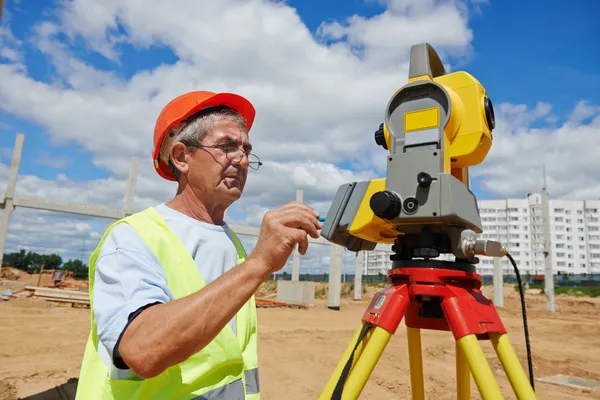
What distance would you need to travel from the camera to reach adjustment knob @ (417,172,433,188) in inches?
60.2

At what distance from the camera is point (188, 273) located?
1.35 meters

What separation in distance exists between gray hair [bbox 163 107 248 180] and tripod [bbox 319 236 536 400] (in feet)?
3.16

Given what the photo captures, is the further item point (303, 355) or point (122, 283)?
point (303, 355)

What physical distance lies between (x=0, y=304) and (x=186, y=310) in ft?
38.7

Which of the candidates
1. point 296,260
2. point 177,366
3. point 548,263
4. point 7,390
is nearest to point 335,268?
point 296,260

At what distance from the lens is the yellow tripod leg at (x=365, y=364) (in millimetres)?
1363

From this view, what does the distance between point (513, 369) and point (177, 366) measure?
3.72 ft

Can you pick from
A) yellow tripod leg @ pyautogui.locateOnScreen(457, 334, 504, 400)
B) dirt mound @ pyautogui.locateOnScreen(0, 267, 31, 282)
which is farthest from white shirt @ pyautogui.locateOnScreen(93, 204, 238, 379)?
dirt mound @ pyautogui.locateOnScreen(0, 267, 31, 282)

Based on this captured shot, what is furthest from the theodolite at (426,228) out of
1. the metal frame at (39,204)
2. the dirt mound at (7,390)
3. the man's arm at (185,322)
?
the metal frame at (39,204)

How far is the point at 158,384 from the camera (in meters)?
1.19

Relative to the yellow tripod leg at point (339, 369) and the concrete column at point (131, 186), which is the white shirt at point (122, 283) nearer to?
the yellow tripod leg at point (339, 369)

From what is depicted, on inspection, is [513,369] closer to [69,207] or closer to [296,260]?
[69,207]

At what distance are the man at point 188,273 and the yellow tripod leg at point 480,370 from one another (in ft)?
2.21

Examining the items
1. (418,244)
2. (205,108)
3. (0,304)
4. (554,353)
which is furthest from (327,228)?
(0,304)
